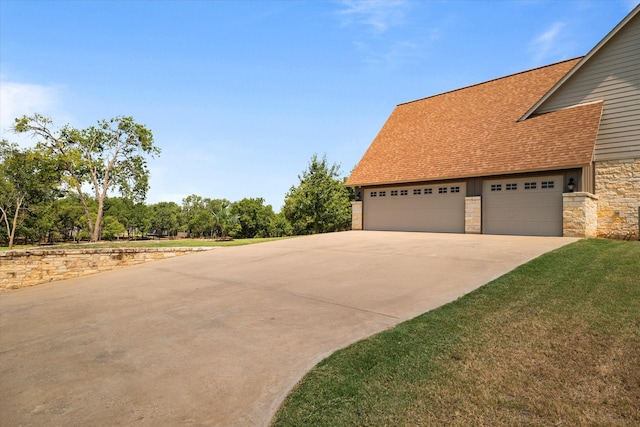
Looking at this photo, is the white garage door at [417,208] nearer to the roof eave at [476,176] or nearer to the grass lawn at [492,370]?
the roof eave at [476,176]

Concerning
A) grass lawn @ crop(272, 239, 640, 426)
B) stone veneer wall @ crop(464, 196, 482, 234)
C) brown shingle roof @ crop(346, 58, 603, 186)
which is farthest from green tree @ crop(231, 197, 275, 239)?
grass lawn @ crop(272, 239, 640, 426)

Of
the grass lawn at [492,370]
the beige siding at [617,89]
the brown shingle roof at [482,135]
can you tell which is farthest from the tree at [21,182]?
the beige siding at [617,89]

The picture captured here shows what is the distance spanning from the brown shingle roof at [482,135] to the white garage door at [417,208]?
0.88 metres

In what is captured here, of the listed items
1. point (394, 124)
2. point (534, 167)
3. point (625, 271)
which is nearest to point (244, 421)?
point (625, 271)

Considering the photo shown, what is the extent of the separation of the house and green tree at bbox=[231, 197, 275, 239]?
2346 cm

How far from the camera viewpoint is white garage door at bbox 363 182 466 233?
17.3m

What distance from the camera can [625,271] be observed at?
24.3 ft

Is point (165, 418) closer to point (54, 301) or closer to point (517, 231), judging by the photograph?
point (54, 301)

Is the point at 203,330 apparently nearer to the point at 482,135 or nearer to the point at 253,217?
the point at 482,135

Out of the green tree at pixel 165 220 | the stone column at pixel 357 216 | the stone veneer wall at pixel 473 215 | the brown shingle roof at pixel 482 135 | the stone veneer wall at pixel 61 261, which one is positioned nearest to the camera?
the stone veneer wall at pixel 61 261

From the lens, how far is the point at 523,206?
595 inches

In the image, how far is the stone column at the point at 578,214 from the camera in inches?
524

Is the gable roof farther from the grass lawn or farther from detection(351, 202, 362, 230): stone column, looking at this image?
the grass lawn

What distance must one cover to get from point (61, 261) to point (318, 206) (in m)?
22.4
